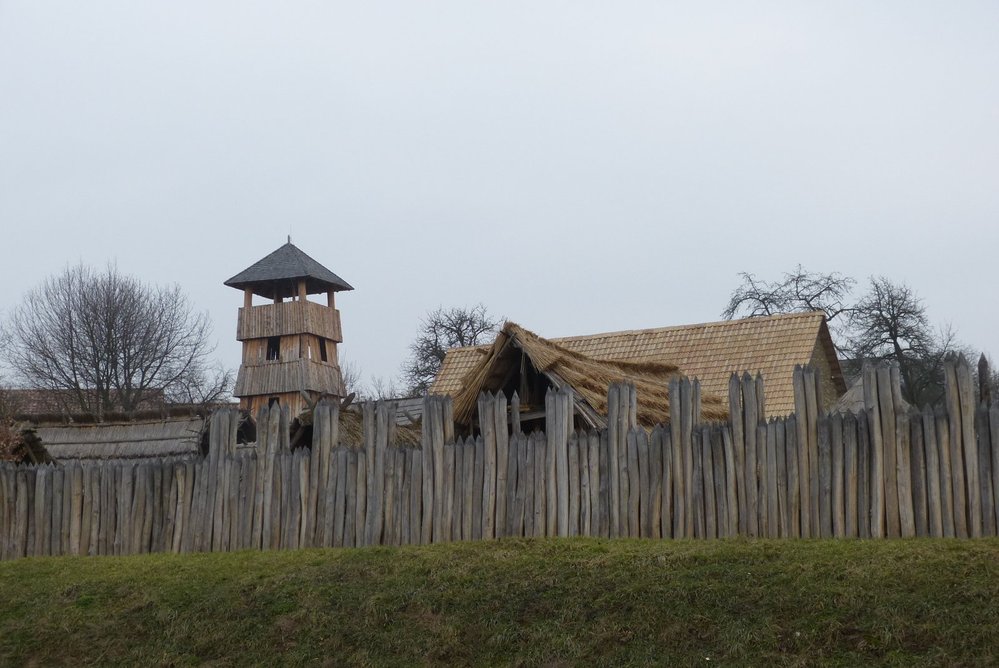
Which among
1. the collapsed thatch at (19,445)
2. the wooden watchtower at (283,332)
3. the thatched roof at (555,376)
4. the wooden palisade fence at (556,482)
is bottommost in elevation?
the wooden palisade fence at (556,482)

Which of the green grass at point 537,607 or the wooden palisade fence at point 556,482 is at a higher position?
the wooden palisade fence at point 556,482

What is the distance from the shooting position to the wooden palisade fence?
31.2 ft

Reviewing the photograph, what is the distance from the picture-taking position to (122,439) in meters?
23.6

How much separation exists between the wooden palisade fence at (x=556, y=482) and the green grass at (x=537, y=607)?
0.42m

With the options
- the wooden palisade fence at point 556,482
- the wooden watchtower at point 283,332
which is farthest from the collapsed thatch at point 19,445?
the wooden watchtower at point 283,332

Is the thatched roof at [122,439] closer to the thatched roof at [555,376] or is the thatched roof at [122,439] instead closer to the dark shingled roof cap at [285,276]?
the thatched roof at [555,376]

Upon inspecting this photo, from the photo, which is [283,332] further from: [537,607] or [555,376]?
[537,607]

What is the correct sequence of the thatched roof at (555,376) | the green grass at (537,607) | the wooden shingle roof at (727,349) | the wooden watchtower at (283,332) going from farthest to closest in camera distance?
the wooden watchtower at (283,332) < the wooden shingle roof at (727,349) < the thatched roof at (555,376) < the green grass at (537,607)

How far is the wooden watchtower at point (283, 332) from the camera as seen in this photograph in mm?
45219

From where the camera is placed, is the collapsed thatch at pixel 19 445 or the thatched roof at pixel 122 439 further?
the thatched roof at pixel 122 439

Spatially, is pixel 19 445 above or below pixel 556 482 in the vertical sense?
above

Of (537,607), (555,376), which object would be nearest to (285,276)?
(555,376)

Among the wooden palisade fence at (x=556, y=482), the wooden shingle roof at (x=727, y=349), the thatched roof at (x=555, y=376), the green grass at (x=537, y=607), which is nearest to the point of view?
the green grass at (x=537, y=607)

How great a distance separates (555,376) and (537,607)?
4.44 meters
